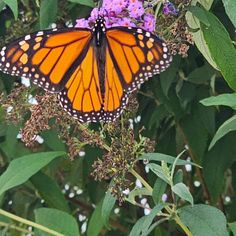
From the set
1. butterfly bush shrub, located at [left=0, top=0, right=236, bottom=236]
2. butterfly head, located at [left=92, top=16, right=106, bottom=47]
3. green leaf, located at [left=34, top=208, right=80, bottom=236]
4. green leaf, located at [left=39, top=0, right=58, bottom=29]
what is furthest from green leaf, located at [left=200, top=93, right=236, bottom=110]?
green leaf, located at [left=39, top=0, right=58, bottom=29]

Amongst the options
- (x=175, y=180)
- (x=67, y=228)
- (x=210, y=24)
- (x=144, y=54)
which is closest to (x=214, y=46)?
(x=210, y=24)

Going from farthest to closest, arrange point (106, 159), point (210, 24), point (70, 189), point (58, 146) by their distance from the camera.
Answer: point (70, 189) → point (58, 146) → point (210, 24) → point (106, 159)

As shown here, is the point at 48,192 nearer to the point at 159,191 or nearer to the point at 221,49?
the point at 159,191

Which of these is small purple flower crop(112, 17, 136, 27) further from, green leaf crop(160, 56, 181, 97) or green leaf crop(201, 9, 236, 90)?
green leaf crop(160, 56, 181, 97)

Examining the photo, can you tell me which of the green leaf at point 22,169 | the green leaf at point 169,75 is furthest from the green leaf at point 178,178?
the green leaf at point 169,75

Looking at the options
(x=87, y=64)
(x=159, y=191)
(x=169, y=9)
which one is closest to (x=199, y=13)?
(x=169, y=9)

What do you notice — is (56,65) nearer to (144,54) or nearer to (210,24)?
(144,54)
